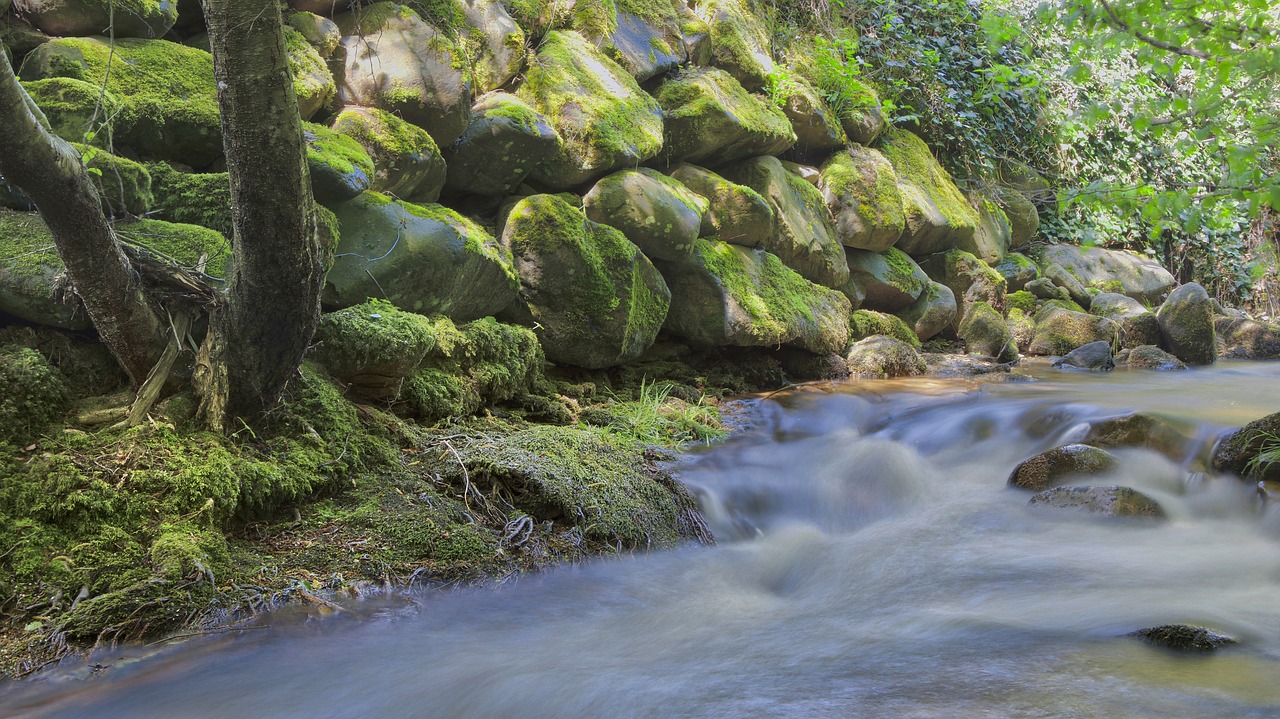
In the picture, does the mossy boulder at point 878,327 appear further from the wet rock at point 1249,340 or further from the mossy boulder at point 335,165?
the mossy boulder at point 335,165

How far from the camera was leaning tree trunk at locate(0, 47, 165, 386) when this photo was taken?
106 inches

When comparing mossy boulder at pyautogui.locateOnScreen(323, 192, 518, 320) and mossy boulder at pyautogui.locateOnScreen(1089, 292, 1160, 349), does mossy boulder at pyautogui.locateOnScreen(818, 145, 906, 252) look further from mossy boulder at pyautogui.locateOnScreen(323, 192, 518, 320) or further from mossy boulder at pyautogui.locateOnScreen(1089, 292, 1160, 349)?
mossy boulder at pyautogui.locateOnScreen(323, 192, 518, 320)

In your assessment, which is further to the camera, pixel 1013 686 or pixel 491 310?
pixel 491 310

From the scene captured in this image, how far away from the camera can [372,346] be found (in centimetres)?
413

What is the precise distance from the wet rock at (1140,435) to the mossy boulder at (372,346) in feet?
14.3

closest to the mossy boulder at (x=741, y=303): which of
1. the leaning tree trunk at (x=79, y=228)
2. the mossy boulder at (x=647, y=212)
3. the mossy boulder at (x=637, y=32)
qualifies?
the mossy boulder at (x=647, y=212)

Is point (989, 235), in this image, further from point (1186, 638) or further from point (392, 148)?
point (1186, 638)

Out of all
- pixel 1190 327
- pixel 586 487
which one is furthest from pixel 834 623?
pixel 1190 327

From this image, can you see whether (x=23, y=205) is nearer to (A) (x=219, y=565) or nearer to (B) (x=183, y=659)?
(A) (x=219, y=565)

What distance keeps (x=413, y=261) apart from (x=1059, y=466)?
4029 millimetres

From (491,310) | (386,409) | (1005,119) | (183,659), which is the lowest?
(183,659)

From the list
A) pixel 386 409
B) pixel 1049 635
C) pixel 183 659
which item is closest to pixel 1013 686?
pixel 1049 635

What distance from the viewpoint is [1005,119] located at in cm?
1280

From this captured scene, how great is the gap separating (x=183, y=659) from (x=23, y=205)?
2199 millimetres
